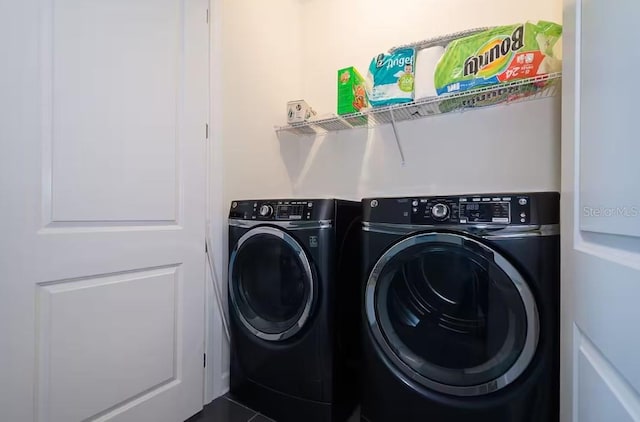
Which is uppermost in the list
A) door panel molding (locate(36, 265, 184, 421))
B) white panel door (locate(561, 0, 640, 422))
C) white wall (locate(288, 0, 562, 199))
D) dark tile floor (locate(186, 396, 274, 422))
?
white wall (locate(288, 0, 562, 199))

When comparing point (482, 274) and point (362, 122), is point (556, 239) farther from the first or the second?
point (362, 122)

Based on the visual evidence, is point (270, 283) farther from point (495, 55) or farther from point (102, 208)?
point (495, 55)

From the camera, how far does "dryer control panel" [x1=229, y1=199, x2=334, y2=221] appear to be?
3.99 ft

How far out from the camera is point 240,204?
1.43 metres

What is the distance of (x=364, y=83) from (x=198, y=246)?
1.30 m

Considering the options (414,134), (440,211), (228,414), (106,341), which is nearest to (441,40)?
(414,134)

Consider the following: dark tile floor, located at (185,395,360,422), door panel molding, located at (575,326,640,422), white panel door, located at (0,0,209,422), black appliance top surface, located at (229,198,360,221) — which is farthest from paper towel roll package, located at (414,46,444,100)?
dark tile floor, located at (185,395,360,422)

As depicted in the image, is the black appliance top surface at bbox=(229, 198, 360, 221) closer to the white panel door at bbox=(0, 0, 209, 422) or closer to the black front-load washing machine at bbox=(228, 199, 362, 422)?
the black front-load washing machine at bbox=(228, 199, 362, 422)

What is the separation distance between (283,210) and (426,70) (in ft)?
3.30

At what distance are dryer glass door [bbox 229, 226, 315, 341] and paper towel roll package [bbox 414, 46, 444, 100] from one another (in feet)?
3.19

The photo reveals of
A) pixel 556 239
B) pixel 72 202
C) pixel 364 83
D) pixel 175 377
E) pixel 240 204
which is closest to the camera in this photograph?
pixel 556 239

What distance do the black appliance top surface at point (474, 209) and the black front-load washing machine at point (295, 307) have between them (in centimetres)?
27

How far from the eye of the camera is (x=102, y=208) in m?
1.03

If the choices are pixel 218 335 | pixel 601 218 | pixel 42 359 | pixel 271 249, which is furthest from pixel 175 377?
pixel 601 218
